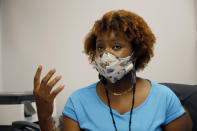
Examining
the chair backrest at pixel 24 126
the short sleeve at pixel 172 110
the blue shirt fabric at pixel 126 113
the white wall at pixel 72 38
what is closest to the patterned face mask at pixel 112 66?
the blue shirt fabric at pixel 126 113

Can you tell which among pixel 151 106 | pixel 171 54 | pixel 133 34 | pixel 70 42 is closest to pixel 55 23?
pixel 70 42

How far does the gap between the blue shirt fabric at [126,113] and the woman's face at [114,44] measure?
0.23 meters

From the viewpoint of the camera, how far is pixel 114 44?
40.6 inches

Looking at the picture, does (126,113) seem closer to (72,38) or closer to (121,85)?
(121,85)

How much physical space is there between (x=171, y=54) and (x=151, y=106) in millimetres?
1018

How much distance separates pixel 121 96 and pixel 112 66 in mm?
166

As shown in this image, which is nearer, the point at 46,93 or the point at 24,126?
the point at 46,93

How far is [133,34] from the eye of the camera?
1.04m

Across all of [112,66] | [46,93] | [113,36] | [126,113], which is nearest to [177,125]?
[126,113]

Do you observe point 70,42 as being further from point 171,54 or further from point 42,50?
point 171,54

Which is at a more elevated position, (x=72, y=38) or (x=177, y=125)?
(x=72, y=38)

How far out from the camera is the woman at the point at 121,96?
3.24ft

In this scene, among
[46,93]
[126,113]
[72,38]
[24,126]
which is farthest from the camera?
[72,38]

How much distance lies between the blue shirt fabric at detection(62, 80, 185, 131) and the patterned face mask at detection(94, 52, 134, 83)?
13cm
